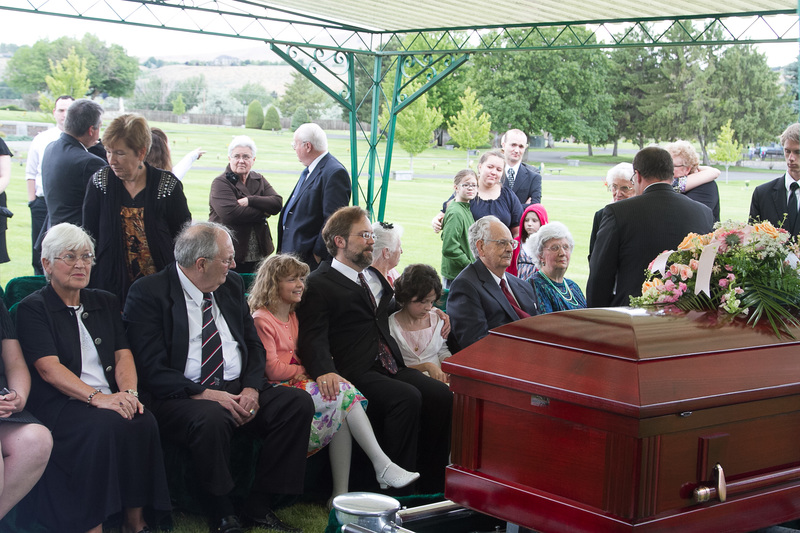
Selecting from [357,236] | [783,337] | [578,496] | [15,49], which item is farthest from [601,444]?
[15,49]

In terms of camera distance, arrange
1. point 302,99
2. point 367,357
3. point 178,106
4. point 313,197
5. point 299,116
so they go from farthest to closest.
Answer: point 302,99 < point 299,116 < point 178,106 < point 313,197 < point 367,357

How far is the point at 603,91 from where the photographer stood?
37.0m

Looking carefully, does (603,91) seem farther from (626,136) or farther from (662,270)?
(662,270)

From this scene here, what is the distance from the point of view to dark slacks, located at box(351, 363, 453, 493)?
417cm

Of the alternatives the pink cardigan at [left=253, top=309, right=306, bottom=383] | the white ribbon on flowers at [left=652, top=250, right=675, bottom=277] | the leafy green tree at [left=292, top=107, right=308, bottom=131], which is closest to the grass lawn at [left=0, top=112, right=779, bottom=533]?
the leafy green tree at [left=292, top=107, right=308, bottom=131]

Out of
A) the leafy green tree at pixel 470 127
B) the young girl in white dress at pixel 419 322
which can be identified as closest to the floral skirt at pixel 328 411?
the young girl in white dress at pixel 419 322

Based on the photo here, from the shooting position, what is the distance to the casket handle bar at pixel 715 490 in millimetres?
→ 1912

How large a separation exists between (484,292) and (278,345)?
3.91ft

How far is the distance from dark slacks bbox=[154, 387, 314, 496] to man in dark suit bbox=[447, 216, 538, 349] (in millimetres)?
1078

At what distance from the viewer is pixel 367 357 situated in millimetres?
4426

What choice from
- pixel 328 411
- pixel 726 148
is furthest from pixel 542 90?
pixel 328 411

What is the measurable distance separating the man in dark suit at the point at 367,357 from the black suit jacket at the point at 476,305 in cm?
36

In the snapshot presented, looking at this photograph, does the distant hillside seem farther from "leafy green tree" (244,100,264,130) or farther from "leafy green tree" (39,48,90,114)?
"leafy green tree" (39,48,90,114)

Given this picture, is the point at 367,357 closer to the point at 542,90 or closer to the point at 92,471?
the point at 92,471
